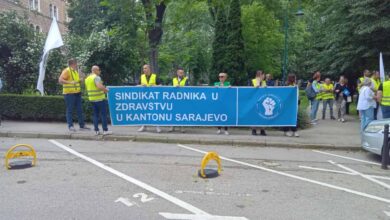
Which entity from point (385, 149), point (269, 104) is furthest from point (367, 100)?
point (385, 149)

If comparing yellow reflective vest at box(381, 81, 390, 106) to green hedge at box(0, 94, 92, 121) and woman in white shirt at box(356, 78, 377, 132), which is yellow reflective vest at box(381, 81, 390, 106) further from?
green hedge at box(0, 94, 92, 121)

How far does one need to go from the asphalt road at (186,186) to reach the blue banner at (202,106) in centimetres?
200

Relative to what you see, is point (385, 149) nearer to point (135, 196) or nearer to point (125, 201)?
point (135, 196)

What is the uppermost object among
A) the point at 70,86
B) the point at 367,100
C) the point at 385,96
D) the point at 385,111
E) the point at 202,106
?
the point at 70,86

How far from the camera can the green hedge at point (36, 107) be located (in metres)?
12.0

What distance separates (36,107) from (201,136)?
5909 mm

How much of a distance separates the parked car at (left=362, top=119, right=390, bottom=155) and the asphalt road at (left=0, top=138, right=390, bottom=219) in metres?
0.35

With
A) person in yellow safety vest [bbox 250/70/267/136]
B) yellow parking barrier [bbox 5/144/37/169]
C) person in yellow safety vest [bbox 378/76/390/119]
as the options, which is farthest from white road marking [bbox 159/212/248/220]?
person in yellow safety vest [bbox 378/76/390/119]

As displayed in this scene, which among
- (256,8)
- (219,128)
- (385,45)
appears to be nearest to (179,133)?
(219,128)

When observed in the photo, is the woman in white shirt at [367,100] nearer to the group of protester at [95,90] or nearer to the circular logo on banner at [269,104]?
the group of protester at [95,90]

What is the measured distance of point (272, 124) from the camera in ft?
34.5

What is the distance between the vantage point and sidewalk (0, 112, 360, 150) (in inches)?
385

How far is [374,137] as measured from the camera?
8117 mm

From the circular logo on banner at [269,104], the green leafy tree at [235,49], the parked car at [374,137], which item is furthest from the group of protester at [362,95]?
the green leafy tree at [235,49]
